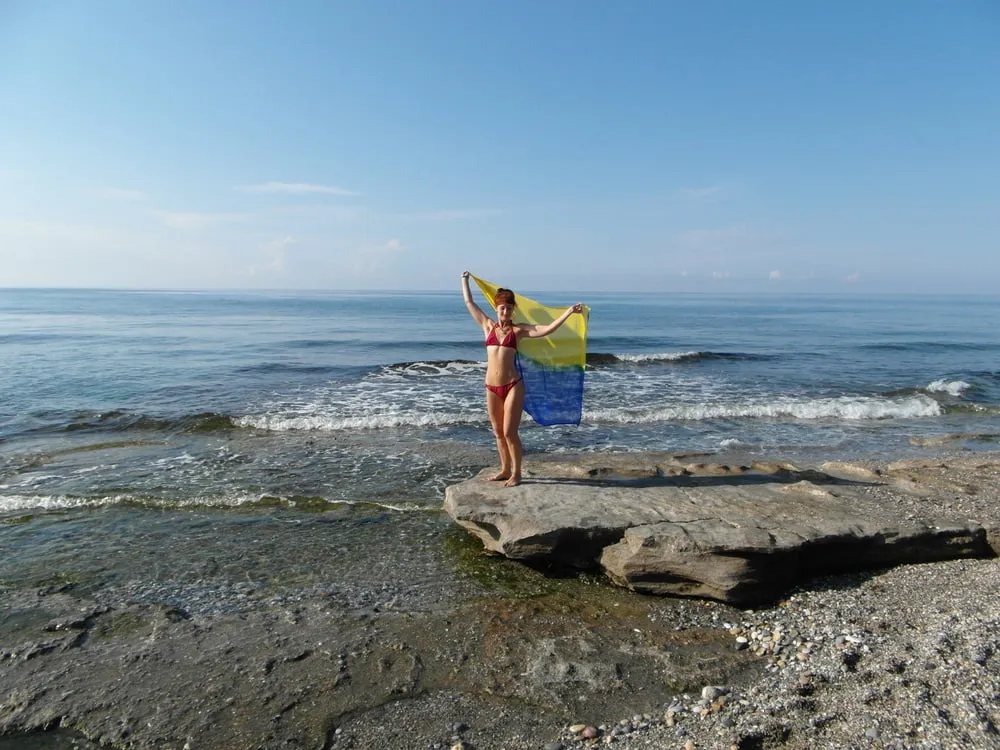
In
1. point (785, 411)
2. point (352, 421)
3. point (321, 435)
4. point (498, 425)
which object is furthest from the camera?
point (785, 411)

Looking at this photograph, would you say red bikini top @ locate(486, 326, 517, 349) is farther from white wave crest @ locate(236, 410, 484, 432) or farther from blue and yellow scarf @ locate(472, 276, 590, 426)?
white wave crest @ locate(236, 410, 484, 432)

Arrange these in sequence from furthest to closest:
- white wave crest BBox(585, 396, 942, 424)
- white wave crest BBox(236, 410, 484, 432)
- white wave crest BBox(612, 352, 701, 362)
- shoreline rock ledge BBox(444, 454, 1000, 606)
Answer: white wave crest BBox(612, 352, 701, 362)
white wave crest BBox(585, 396, 942, 424)
white wave crest BBox(236, 410, 484, 432)
shoreline rock ledge BBox(444, 454, 1000, 606)

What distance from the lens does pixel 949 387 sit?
18.4 m

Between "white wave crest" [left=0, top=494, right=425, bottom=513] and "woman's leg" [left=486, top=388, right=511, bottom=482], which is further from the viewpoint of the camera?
"white wave crest" [left=0, top=494, right=425, bottom=513]

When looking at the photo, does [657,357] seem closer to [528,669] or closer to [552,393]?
[552,393]

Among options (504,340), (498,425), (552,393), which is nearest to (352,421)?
(552,393)

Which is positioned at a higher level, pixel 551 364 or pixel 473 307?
pixel 473 307

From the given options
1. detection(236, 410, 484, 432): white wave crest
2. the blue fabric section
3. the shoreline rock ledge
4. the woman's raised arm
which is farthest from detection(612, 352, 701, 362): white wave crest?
the woman's raised arm

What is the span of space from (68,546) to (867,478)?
10.2 m

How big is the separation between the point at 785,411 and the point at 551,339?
9.79 meters

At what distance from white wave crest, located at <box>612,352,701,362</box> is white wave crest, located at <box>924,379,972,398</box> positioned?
9363 millimetres

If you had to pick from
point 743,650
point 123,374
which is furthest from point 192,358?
point 743,650

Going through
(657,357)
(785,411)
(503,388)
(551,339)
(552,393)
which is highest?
(551,339)

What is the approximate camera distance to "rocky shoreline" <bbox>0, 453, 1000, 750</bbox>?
12.4ft
